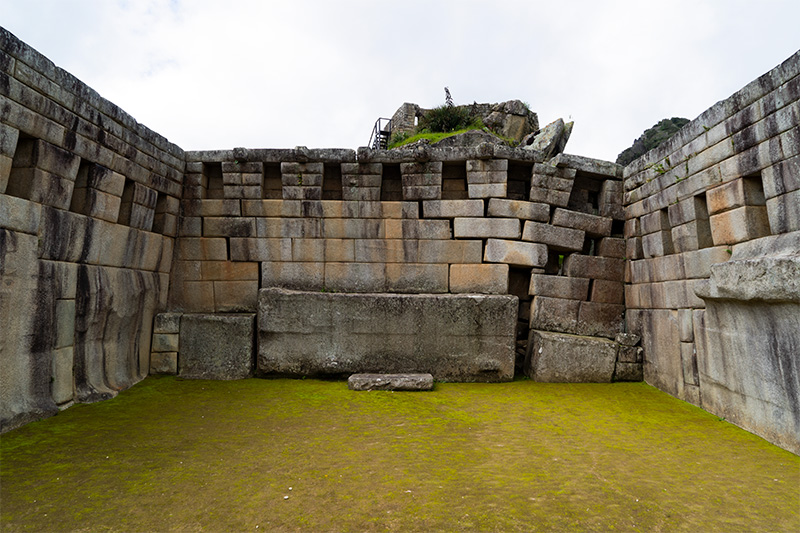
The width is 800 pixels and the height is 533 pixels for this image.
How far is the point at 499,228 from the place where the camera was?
7.67 m

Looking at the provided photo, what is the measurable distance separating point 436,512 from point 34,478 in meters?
3.49

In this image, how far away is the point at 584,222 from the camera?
26.0 ft

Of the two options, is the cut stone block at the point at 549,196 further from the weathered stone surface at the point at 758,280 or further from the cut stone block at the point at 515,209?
the weathered stone surface at the point at 758,280

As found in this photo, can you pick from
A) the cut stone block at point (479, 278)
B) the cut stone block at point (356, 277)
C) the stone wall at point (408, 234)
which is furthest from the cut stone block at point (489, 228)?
the cut stone block at point (356, 277)

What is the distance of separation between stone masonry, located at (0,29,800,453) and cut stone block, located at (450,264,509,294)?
0.04 m

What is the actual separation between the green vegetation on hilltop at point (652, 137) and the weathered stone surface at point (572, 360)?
1793 centimetres

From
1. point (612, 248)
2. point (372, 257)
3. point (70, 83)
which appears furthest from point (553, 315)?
point (70, 83)

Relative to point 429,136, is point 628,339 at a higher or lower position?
lower

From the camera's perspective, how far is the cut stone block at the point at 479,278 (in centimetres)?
762

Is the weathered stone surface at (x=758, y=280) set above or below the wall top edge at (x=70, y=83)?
below

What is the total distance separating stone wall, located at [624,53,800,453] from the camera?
446 centimetres

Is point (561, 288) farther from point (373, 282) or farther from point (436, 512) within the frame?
point (436, 512)

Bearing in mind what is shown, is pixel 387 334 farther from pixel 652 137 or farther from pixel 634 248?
pixel 652 137

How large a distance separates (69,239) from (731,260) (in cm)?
828
